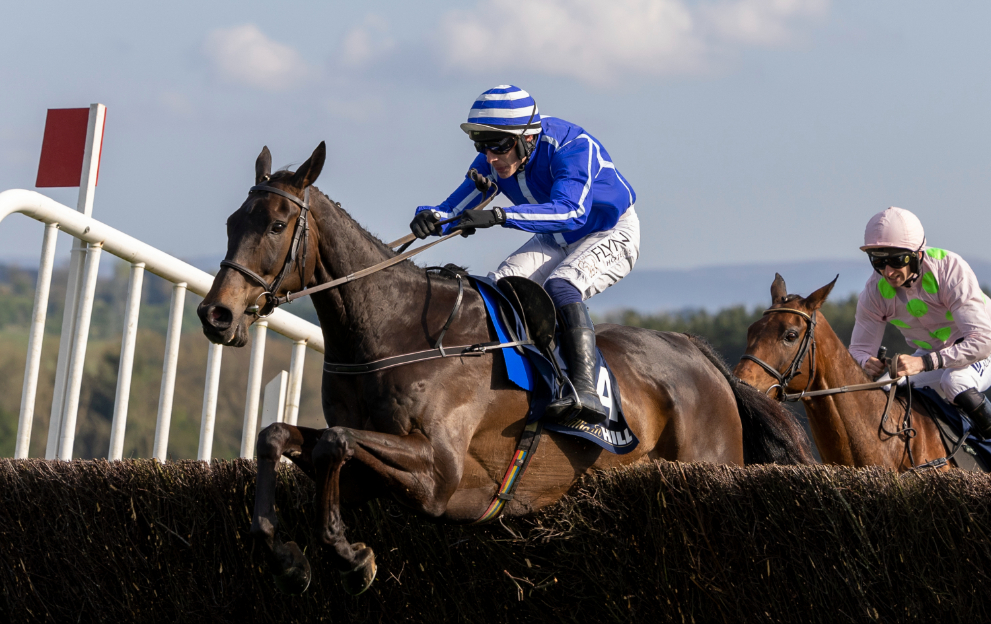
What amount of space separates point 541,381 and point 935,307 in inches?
109

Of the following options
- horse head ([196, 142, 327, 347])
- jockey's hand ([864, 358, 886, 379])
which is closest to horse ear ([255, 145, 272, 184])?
horse head ([196, 142, 327, 347])

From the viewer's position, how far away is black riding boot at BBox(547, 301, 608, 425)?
416 cm

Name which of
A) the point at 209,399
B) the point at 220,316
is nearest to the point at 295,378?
the point at 209,399

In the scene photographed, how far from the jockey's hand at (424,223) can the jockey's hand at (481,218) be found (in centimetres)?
11

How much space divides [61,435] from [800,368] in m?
3.83

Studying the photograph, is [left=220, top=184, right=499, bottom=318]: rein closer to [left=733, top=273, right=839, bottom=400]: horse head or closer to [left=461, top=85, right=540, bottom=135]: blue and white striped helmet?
[left=461, top=85, right=540, bottom=135]: blue and white striped helmet

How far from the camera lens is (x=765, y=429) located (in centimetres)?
536

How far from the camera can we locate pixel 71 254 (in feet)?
17.6

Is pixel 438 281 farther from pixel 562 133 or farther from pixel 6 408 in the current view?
pixel 6 408

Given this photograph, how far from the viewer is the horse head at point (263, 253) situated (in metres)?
3.57

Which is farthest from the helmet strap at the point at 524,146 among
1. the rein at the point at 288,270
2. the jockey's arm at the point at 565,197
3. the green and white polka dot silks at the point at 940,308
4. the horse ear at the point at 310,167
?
the green and white polka dot silks at the point at 940,308

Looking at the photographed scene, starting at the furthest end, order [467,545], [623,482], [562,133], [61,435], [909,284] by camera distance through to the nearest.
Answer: [909,284] → [61,435] → [562,133] → [467,545] → [623,482]

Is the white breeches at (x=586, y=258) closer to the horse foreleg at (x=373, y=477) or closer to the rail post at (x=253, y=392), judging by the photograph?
the horse foreleg at (x=373, y=477)

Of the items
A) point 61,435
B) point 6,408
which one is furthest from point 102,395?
point 61,435
